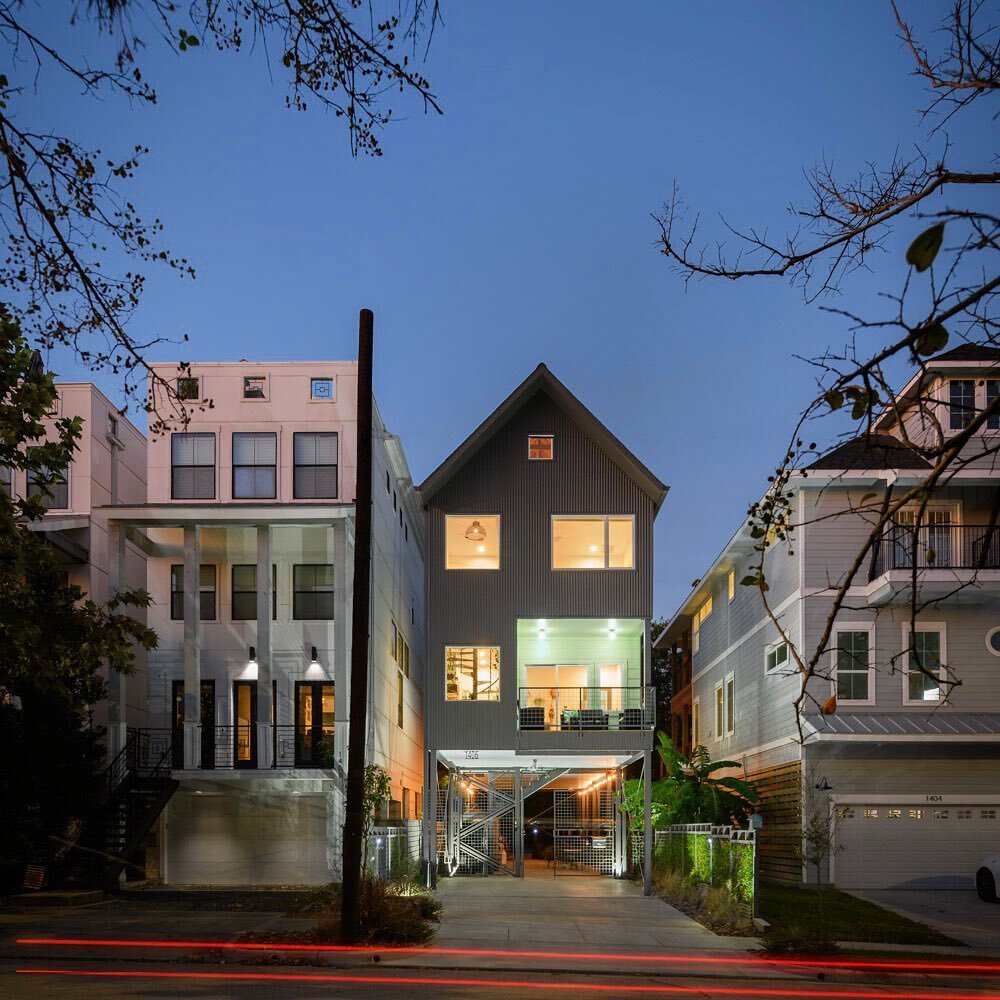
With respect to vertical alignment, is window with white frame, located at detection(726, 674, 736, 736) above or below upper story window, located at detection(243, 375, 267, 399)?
below

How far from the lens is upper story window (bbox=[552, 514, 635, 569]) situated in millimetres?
29781

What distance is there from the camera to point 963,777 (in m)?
27.3

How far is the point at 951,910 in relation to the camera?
23.3 m

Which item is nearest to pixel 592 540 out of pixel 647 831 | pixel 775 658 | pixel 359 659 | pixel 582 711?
pixel 582 711

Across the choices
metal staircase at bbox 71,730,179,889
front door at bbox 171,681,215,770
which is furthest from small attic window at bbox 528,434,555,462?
metal staircase at bbox 71,730,179,889

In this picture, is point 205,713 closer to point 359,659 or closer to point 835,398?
point 359,659

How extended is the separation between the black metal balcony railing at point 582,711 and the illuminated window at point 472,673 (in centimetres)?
80

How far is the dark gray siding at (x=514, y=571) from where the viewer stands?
2908 centimetres

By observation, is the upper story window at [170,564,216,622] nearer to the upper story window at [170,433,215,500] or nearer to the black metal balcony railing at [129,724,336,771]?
the upper story window at [170,433,215,500]

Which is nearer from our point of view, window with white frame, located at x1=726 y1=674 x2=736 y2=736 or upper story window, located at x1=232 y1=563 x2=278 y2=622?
upper story window, located at x1=232 y1=563 x2=278 y2=622

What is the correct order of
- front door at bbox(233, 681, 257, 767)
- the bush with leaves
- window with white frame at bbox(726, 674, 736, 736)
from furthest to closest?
window with white frame at bbox(726, 674, 736, 736)
front door at bbox(233, 681, 257, 767)
the bush with leaves

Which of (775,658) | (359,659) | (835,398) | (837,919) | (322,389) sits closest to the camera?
(835,398)

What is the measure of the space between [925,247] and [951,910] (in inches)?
910

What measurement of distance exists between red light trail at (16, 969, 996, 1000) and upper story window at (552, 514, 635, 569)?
15.9m
